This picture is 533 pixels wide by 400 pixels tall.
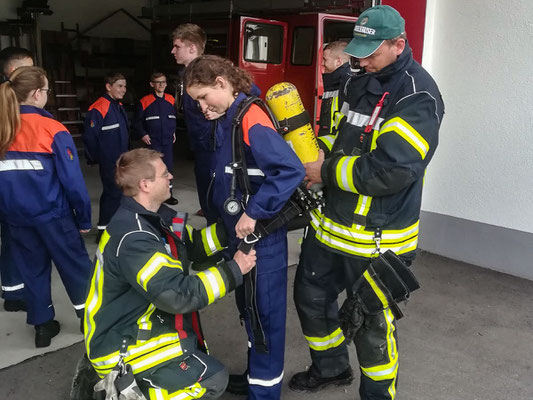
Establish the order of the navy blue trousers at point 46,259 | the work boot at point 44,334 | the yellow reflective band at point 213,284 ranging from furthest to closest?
the work boot at point 44,334
the navy blue trousers at point 46,259
the yellow reflective band at point 213,284

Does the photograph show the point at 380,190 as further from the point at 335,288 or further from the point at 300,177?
the point at 335,288

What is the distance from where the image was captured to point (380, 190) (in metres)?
2.27

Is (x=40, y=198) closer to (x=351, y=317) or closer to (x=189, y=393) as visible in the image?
(x=189, y=393)

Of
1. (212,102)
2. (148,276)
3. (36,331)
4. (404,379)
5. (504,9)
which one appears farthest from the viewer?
(504,9)

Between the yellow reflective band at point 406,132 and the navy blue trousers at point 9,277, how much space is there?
2654mm

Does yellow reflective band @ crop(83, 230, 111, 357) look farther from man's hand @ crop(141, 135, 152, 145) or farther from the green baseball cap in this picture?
man's hand @ crop(141, 135, 152, 145)

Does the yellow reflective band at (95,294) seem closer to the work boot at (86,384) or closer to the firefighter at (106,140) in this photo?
the work boot at (86,384)

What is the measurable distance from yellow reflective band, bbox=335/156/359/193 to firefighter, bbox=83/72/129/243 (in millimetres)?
3343

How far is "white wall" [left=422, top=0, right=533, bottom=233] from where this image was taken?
13.9 ft

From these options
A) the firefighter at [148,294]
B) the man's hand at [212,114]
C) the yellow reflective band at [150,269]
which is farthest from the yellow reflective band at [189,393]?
the man's hand at [212,114]

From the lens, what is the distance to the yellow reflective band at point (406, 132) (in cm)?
220

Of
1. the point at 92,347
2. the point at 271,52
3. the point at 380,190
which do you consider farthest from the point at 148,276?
the point at 271,52

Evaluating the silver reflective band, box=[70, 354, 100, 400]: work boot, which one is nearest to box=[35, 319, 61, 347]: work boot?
box=[70, 354, 100, 400]: work boot

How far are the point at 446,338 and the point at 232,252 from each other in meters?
1.77
